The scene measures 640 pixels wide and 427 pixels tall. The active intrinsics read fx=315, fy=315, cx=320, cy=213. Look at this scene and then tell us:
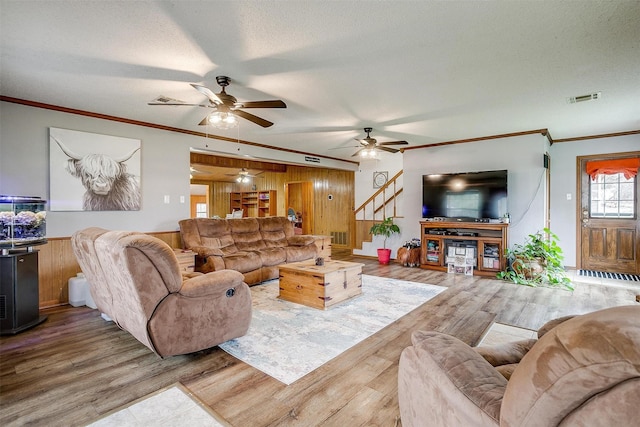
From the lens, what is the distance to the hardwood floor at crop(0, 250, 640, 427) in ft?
6.00

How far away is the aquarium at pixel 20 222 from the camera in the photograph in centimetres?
304

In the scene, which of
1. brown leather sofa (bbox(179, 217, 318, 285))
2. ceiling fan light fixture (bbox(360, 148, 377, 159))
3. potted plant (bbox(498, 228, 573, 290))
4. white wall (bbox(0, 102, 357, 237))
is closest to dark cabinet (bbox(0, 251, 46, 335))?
white wall (bbox(0, 102, 357, 237))

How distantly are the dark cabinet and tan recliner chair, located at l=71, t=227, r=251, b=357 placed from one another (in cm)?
85

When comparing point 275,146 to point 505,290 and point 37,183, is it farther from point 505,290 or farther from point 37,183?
point 505,290

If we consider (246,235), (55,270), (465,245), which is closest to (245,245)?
(246,235)

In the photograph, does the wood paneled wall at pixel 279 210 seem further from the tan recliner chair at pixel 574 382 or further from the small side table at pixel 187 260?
the tan recliner chair at pixel 574 382

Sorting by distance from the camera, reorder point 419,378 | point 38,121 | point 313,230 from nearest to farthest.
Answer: point 419,378, point 38,121, point 313,230

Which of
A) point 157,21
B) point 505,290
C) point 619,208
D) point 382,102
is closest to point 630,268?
point 619,208

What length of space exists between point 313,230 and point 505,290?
237 inches

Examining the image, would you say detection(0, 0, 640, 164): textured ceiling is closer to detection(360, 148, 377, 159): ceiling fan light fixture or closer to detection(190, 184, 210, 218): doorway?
detection(360, 148, 377, 159): ceiling fan light fixture

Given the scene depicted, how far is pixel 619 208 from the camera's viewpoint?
217 inches

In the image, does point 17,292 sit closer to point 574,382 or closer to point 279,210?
point 574,382

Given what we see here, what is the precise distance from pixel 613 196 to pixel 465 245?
2.71 metres

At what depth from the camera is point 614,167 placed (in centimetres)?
546
